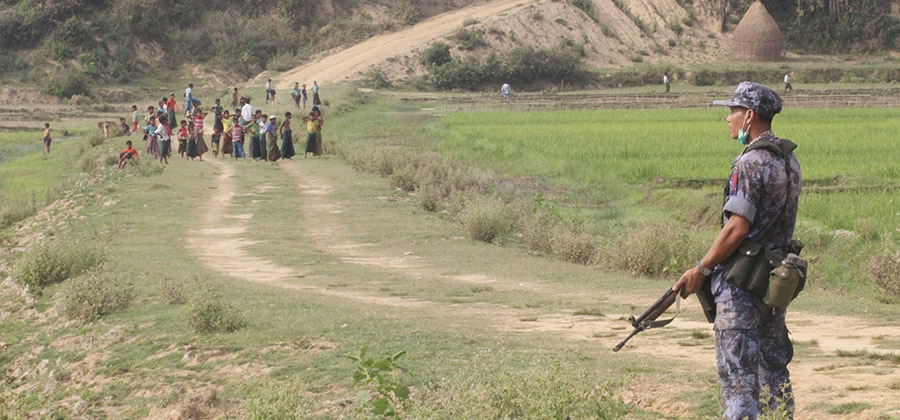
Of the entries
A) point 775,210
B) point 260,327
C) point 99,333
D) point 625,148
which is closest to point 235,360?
point 260,327

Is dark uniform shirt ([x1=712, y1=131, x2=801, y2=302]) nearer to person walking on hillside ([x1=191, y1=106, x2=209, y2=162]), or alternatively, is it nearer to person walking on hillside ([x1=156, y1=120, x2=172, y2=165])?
person walking on hillside ([x1=156, y1=120, x2=172, y2=165])

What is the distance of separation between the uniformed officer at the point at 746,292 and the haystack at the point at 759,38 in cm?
5973

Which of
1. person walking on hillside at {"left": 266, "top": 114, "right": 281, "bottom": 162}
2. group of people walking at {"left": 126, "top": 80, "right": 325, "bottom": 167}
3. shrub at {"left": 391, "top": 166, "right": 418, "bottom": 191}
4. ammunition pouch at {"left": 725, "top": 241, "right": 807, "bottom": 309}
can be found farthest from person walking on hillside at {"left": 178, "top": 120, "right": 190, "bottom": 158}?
ammunition pouch at {"left": 725, "top": 241, "right": 807, "bottom": 309}

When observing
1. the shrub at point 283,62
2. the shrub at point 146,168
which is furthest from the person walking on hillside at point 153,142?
the shrub at point 283,62

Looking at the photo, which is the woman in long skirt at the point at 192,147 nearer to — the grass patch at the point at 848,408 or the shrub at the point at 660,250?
the shrub at the point at 660,250

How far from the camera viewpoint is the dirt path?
5463cm

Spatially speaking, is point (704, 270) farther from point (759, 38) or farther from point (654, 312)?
point (759, 38)

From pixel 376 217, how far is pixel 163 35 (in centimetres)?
4703

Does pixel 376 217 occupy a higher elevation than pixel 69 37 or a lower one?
lower

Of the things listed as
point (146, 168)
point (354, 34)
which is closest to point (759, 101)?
point (146, 168)

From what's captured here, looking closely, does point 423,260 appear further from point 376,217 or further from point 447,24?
point 447,24

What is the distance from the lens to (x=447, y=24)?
65250 mm

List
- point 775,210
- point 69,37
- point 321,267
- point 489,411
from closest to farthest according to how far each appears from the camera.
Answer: point 775,210
point 489,411
point 321,267
point 69,37

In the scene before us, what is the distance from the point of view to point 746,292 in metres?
5.30
